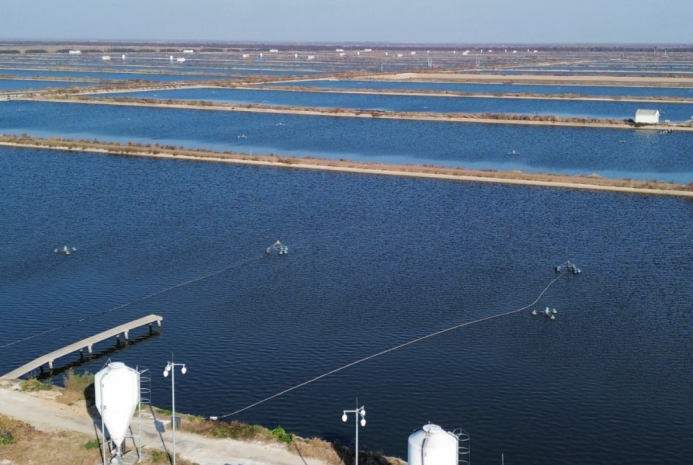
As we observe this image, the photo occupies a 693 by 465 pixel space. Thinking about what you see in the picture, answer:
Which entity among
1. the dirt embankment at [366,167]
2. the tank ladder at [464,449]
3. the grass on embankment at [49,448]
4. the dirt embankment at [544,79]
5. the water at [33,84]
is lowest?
the tank ladder at [464,449]

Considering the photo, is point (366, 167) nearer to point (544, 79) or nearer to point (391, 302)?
point (391, 302)

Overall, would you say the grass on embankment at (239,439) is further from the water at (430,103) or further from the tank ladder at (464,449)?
the water at (430,103)

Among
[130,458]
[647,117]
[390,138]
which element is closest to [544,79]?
[647,117]

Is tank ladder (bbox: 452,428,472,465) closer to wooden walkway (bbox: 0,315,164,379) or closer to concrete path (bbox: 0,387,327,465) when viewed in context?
concrete path (bbox: 0,387,327,465)

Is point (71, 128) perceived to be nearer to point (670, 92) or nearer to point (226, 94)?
point (226, 94)

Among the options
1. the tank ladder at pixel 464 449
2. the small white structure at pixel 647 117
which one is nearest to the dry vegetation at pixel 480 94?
the small white structure at pixel 647 117

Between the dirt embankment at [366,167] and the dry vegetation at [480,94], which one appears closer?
the dirt embankment at [366,167]

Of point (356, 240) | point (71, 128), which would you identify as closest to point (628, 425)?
point (356, 240)
